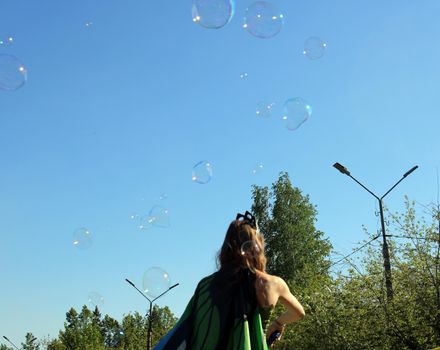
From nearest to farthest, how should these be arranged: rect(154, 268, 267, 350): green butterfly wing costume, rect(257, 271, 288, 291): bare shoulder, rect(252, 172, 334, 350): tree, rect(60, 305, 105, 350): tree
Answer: rect(154, 268, 267, 350): green butterfly wing costume
rect(257, 271, 288, 291): bare shoulder
rect(252, 172, 334, 350): tree
rect(60, 305, 105, 350): tree

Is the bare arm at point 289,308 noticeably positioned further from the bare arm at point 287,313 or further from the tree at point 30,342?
the tree at point 30,342

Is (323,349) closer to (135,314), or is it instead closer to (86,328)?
(86,328)

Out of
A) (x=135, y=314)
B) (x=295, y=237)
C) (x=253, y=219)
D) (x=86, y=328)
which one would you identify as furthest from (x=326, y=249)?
(x=135, y=314)

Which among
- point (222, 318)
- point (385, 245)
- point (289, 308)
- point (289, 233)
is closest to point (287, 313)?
point (289, 308)

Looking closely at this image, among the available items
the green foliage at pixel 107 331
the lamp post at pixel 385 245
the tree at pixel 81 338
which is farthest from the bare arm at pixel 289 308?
the tree at pixel 81 338

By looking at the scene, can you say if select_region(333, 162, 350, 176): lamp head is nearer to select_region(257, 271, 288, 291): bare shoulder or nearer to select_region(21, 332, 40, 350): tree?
select_region(257, 271, 288, 291): bare shoulder

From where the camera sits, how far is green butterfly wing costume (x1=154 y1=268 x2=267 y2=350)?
10.8 ft

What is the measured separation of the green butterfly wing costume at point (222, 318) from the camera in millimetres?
3305

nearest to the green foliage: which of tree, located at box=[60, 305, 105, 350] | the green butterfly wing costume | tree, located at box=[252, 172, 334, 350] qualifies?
tree, located at box=[60, 305, 105, 350]

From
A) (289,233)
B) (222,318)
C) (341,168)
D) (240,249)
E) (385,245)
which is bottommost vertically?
(222,318)

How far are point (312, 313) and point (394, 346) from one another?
3.78 m

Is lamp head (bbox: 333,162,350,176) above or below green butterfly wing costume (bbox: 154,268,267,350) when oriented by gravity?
above

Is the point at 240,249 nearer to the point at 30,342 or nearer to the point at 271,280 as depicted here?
the point at 271,280

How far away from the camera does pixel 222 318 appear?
11.0 feet
